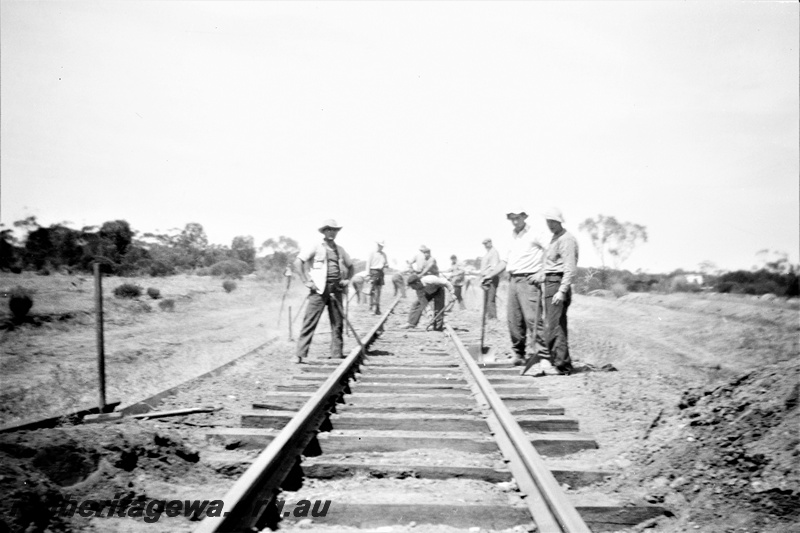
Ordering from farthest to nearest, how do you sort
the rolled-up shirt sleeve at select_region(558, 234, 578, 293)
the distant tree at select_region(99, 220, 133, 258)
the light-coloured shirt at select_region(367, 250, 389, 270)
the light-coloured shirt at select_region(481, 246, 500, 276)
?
the distant tree at select_region(99, 220, 133, 258) → the light-coloured shirt at select_region(367, 250, 389, 270) → the light-coloured shirt at select_region(481, 246, 500, 276) → the rolled-up shirt sleeve at select_region(558, 234, 578, 293)

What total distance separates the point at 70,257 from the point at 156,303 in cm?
1360

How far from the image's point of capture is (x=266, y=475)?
3301mm

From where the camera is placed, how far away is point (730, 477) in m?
3.52

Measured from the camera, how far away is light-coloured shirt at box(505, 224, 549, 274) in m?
7.81

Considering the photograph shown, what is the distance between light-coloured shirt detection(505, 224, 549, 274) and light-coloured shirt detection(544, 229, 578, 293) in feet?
1.05

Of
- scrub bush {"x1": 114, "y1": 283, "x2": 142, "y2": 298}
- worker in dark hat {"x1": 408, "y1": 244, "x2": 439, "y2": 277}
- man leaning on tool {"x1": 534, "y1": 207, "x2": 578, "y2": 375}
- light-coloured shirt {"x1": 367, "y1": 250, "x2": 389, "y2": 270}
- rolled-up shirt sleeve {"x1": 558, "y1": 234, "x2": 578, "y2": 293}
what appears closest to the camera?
rolled-up shirt sleeve {"x1": 558, "y1": 234, "x2": 578, "y2": 293}

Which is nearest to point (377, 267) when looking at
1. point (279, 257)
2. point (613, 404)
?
point (613, 404)

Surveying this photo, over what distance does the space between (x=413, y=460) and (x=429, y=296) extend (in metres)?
7.89

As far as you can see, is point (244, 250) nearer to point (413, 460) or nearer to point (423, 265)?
point (423, 265)

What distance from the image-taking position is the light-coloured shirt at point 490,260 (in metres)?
13.7

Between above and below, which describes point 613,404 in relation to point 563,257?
below

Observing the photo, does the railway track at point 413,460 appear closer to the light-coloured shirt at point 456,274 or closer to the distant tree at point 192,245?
the light-coloured shirt at point 456,274

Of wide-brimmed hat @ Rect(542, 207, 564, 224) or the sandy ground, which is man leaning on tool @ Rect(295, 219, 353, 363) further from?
wide-brimmed hat @ Rect(542, 207, 564, 224)

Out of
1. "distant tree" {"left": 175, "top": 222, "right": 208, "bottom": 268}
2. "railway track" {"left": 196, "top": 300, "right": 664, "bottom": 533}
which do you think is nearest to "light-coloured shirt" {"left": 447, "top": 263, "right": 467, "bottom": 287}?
"railway track" {"left": 196, "top": 300, "right": 664, "bottom": 533}
